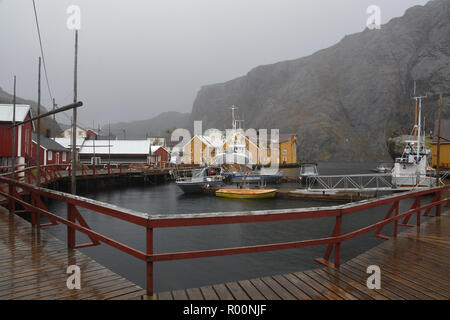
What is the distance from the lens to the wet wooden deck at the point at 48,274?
4.48 meters

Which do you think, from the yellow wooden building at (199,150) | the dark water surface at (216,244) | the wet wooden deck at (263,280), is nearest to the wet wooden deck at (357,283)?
the wet wooden deck at (263,280)

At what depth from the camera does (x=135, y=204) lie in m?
30.0

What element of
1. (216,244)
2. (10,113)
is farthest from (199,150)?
(216,244)

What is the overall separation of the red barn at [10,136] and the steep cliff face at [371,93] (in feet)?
408

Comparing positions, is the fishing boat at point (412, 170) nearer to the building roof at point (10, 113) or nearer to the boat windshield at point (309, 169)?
the boat windshield at point (309, 169)

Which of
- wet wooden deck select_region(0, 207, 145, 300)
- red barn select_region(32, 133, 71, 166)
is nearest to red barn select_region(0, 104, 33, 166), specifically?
red barn select_region(32, 133, 71, 166)

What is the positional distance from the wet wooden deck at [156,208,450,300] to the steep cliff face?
13671 centimetres

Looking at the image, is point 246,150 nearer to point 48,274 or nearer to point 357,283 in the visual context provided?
point 357,283

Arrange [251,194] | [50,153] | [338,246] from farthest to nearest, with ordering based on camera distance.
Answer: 1. [50,153]
2. [251,194]
3. [338,246]

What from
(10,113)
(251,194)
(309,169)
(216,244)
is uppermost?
(10,113)

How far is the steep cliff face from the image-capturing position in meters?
141

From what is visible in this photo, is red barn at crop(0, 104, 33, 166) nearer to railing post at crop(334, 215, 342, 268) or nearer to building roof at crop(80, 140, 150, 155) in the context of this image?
railing post at crop(334, 215, 342, 268)

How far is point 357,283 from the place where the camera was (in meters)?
4.96

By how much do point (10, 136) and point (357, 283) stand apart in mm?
33506
